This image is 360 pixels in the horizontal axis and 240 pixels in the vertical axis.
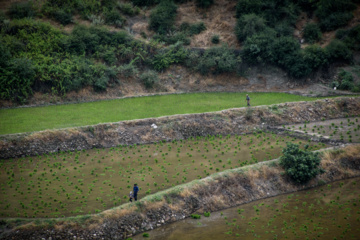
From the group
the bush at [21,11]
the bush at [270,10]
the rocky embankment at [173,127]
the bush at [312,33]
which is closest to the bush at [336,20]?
the bush at [312,33]

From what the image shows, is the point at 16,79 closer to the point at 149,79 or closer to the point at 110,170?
the point at 149,79

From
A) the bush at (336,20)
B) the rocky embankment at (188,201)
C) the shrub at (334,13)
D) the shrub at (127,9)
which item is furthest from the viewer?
the shrub at (127,9)

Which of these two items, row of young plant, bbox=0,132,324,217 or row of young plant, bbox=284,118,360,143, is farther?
row of young plant, bbox=284,118,360,143

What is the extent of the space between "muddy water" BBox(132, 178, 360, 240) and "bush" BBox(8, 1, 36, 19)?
3629 cm

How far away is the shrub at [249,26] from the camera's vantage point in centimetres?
4956

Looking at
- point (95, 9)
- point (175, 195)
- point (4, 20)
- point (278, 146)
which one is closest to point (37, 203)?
point (175, 195)

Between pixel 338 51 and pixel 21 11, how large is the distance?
4052 cm

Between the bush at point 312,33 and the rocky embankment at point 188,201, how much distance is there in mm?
24187

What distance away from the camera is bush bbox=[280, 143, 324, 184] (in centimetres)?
2630

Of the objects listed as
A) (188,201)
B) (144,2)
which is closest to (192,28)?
(144,2)

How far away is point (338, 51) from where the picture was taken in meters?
46.8

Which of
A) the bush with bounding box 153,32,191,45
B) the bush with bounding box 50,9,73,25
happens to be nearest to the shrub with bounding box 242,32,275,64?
the bush with bounding box 153,32,191,45

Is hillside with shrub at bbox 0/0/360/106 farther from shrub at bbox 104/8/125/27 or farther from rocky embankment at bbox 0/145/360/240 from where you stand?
rocky embankment at bbox 0/145/360/240

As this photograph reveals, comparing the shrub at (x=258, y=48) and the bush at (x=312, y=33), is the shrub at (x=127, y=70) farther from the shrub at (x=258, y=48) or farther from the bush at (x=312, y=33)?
the bush at (x=312, y=33)
